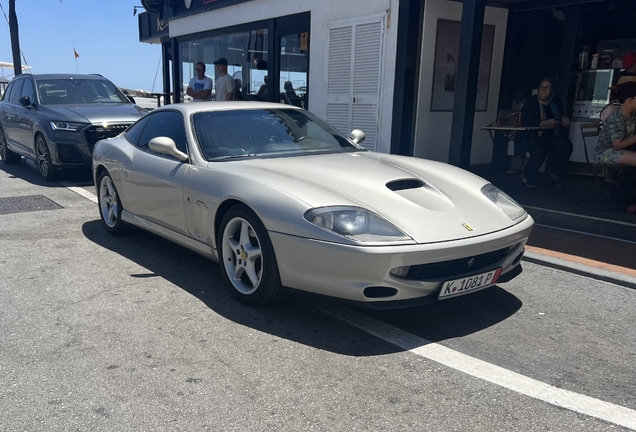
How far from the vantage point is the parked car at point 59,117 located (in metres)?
8.91

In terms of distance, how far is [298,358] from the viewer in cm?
318

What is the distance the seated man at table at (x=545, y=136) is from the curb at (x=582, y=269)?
2947 mm

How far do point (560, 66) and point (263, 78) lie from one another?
6.15m

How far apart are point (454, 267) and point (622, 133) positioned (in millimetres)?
4139

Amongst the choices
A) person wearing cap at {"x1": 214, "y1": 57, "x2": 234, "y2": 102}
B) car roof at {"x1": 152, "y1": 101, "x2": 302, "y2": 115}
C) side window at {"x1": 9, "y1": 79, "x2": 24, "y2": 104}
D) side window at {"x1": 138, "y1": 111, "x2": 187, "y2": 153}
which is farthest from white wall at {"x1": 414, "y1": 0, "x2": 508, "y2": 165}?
side window at {"x1": 9, "y1": 79, "x2": 24, "y2": 104}

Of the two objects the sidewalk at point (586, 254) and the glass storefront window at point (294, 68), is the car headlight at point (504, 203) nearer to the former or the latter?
the sidewalk at point (586, 254)

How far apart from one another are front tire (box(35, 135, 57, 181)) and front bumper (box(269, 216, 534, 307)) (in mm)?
6950

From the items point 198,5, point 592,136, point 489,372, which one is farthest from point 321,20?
point 489,372

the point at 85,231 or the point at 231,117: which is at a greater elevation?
the point at 231,117

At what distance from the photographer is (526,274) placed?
4.80 m

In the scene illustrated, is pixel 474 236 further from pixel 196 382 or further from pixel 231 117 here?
pixel 231 117

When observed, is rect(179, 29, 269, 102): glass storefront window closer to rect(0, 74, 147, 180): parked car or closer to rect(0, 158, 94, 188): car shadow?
rect(0, 74, 147, 180): parked car

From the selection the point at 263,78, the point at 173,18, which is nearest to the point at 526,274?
the point at 263,78

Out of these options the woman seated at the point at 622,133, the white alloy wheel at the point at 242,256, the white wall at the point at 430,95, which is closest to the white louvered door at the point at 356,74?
the white wall at the point at 430,95
